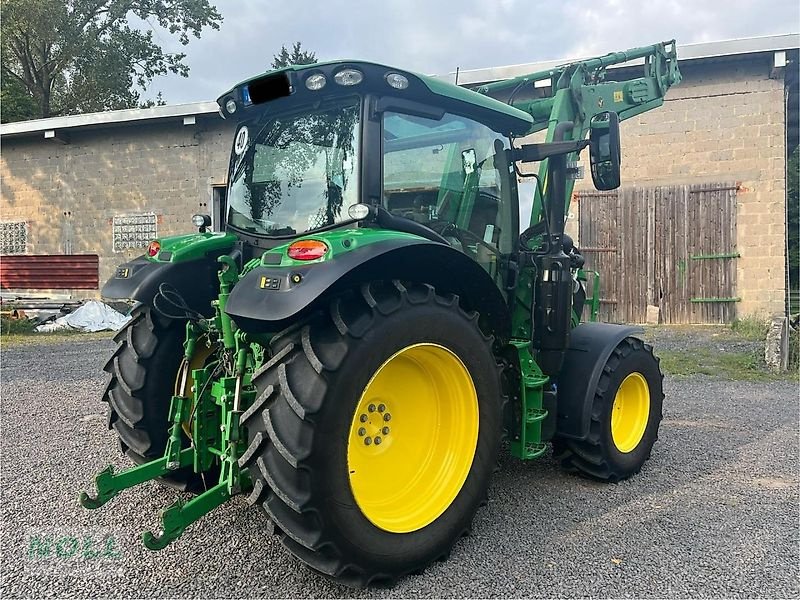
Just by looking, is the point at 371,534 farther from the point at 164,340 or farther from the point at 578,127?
the point at 578,127

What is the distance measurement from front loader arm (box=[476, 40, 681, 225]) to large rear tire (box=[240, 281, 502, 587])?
1.55 metres

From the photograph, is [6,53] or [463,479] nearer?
[463,479]

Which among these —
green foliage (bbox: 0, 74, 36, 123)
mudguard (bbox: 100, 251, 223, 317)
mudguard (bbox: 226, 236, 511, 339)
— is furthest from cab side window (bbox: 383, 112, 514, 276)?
green foliage (bbox: 0, 74, 36, 123)

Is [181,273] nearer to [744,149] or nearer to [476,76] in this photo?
[476,76]

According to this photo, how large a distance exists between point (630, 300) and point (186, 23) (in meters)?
21.3

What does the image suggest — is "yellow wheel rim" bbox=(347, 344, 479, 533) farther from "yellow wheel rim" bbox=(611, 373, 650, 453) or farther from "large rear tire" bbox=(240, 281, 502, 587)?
"yellow wheel rim" bbox=(611, 373, 650, 453)

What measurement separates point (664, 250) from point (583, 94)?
6.80 metres

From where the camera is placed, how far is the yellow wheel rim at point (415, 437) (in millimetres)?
2854

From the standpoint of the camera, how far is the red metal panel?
1413 centimetres

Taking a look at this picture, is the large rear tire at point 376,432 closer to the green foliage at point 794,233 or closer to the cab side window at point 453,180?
the cab side window at point 453,180

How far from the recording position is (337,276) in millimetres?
2426

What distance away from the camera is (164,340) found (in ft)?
11.5

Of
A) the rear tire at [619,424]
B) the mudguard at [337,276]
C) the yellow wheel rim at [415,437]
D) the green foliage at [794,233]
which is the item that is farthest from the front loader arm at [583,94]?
the green foliage at [794,233]

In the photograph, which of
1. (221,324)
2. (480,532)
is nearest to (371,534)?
(480,532)
